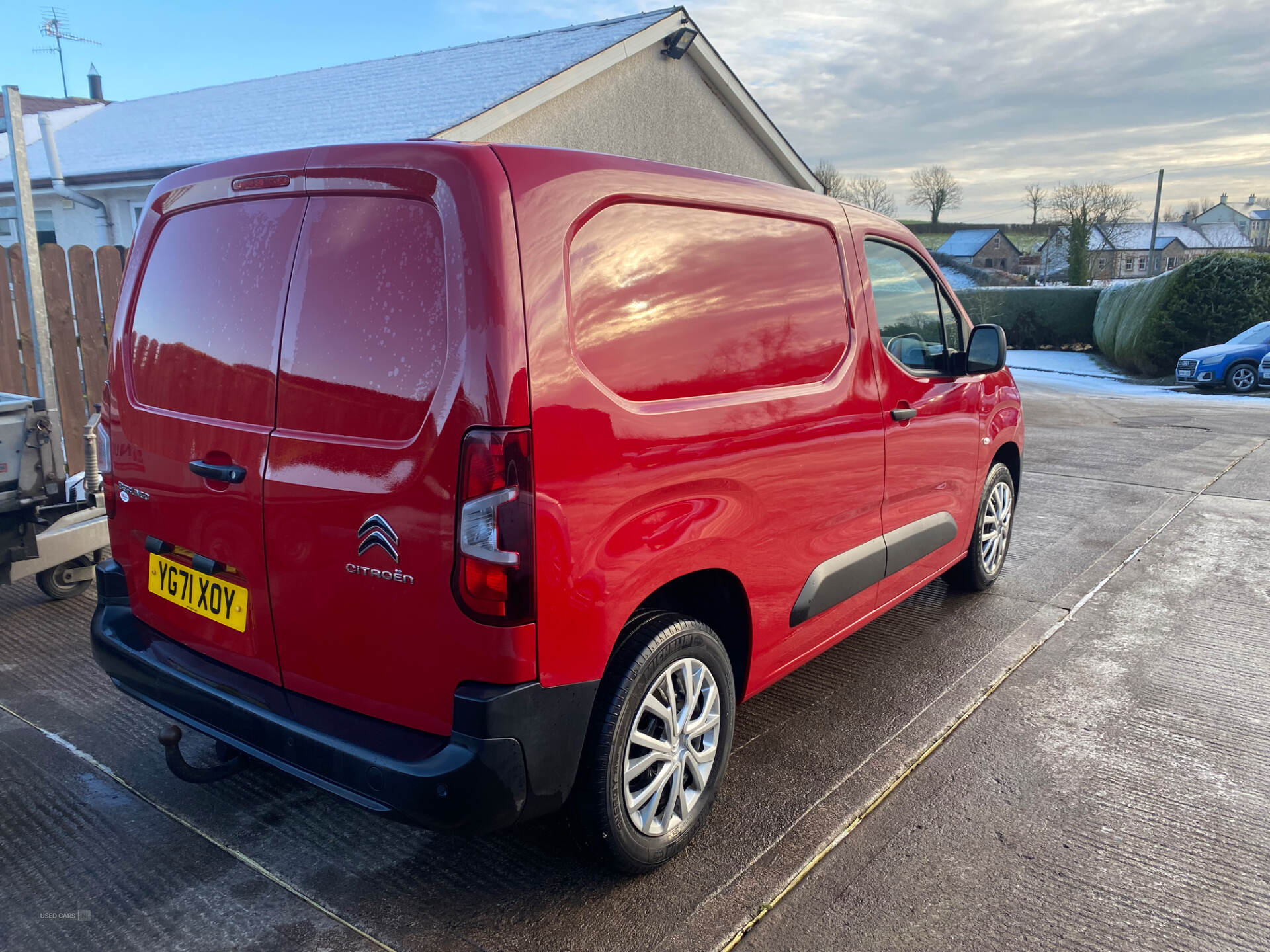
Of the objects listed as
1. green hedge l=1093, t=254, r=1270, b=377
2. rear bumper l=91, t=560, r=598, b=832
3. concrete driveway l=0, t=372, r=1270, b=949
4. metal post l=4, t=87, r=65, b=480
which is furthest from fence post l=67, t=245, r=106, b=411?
green hedge l=1093, t=254, r=1270, b=377

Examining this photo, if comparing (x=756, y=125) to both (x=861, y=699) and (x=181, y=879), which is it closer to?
(x=861, y=699)

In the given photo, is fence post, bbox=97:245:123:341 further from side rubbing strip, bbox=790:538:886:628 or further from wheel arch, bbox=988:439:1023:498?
wheel arch, bbox=988:439:1023:498

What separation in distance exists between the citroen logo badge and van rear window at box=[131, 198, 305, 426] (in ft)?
1.41

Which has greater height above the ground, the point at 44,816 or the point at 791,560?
the point at 791,560

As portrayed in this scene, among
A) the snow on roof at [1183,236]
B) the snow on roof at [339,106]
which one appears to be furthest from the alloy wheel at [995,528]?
the snow on roof at [1183,236]

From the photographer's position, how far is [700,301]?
253 cm

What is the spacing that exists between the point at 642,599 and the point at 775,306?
42.7 inches

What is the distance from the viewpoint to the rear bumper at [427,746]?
6.74 ft

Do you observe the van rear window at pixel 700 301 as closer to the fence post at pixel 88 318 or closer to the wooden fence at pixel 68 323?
the wooden fence at pixel 68 323

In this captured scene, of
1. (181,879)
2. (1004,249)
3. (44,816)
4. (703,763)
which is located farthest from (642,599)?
(1004,249)

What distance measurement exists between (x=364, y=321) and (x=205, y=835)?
170 centimetres

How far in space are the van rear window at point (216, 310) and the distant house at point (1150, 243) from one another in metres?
65.1

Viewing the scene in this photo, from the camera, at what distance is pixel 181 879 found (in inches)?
98.7

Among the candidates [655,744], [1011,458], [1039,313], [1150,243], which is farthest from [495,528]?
[1150,243]
